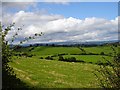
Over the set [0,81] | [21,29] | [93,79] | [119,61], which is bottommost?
[93,79]

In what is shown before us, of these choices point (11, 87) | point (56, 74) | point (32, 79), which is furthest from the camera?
point (56, 74)

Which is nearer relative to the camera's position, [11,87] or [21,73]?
[11,87]

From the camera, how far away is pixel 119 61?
1038 cm

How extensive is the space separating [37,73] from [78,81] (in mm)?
4153

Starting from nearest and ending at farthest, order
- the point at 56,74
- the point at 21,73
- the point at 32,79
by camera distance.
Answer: the point at 32,79, the point at 21,73, the point at 56,74

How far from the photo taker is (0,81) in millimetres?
15648

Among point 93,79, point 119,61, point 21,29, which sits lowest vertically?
point 93,79

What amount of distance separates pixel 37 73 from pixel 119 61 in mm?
19179

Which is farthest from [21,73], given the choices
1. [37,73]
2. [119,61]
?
[119,61]

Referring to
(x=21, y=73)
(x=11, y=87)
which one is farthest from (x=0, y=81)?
(x=21, y=73)

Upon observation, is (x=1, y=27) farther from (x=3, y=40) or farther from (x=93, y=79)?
(x=93, y=79)

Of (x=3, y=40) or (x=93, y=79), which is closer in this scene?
(x=3, y=40)

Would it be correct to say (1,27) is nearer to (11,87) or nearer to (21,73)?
(11,87)

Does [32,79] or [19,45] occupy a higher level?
[19,45]
